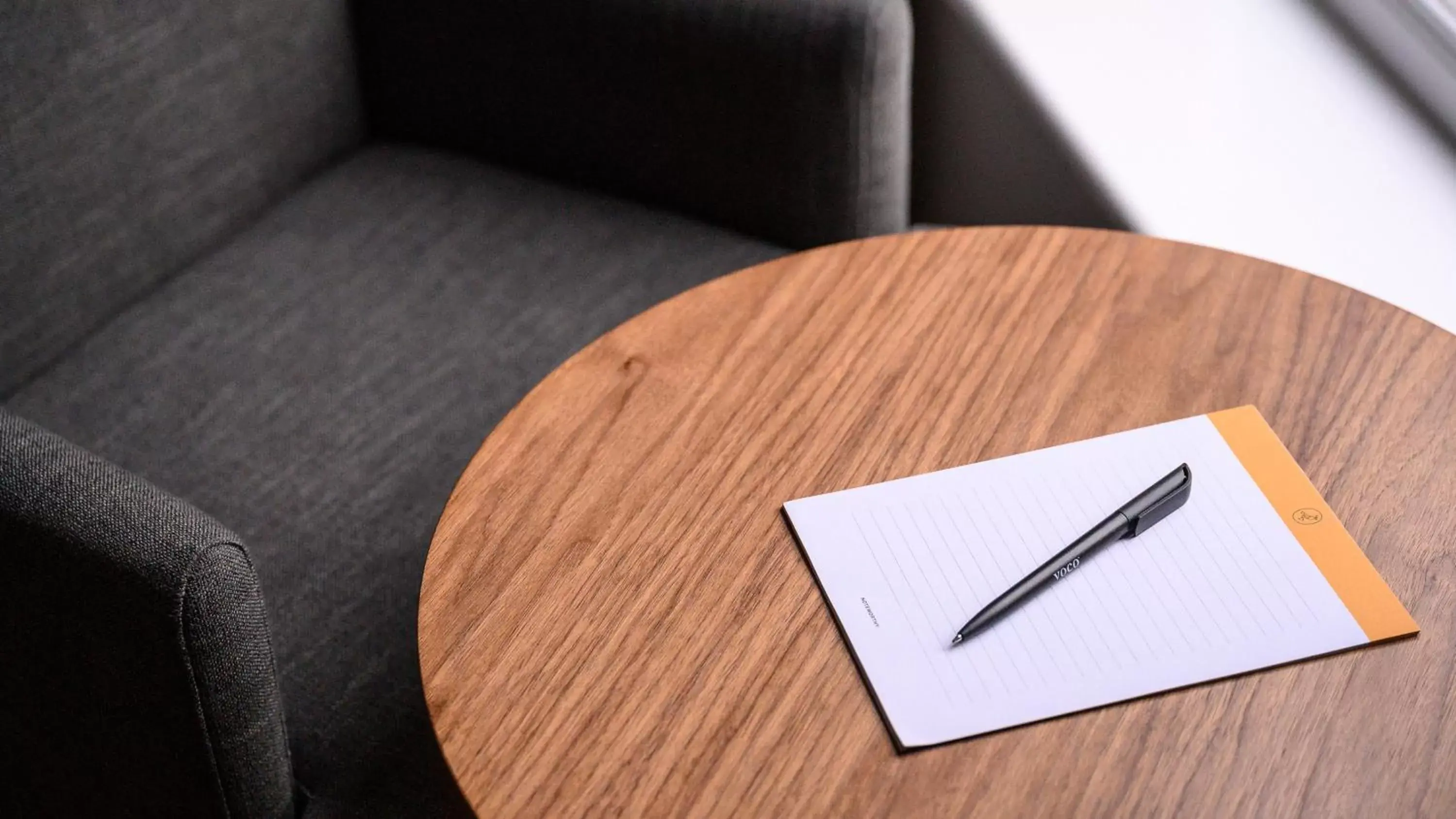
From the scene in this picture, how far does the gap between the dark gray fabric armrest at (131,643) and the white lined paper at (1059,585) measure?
0.32 m

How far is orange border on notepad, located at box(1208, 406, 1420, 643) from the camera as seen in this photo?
59 cm

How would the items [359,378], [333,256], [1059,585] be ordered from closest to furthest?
[1059,585]
[359,378]
[333,256]

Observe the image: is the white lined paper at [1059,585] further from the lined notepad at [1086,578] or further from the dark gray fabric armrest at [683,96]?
the dark gray fabric armrest at [683,96]

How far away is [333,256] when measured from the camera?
3.77 feet

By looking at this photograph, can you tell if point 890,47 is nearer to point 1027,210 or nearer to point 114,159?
point 1027,210

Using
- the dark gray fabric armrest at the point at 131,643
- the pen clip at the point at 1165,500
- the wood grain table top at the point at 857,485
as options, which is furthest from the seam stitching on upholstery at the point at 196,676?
the pen clip at the point at 1165,500

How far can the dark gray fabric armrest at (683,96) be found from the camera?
1.04 meters

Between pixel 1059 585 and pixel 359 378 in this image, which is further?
pixel 359 378

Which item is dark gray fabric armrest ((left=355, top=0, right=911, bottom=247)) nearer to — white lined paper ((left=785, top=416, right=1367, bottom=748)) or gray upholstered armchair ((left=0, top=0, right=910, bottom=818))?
gray upholstered armchair ((left=0, top=0, right=910, bottom=818))

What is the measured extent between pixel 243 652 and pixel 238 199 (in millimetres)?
660

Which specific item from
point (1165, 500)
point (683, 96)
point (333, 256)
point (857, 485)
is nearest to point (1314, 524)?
point (1165, 500)

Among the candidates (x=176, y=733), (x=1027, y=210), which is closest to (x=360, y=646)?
(x=176, y=733)

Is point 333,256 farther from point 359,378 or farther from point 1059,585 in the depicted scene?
point 1059,585

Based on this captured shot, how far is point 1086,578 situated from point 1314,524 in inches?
4.9
